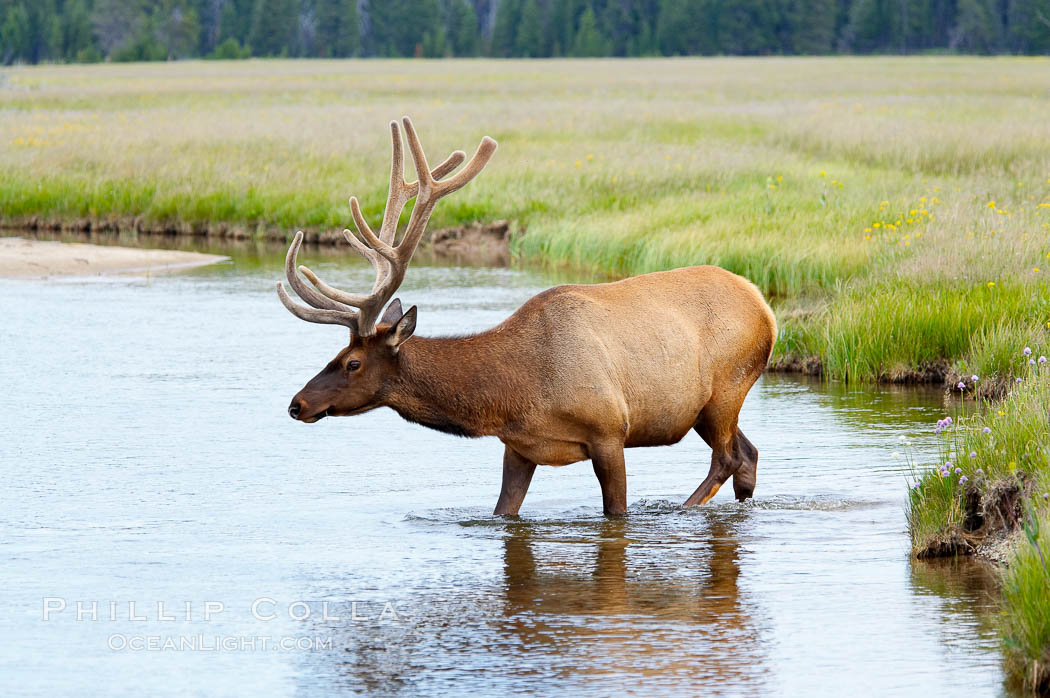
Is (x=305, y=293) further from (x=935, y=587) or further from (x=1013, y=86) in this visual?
(x=1013, y=86)

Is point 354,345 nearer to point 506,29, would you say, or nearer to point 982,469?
point 982,469

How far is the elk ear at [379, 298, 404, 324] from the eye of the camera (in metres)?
8.34

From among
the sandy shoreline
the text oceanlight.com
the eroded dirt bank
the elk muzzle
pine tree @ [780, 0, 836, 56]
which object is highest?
pine tree @ [780, 0, 836, 56]

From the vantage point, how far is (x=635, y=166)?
85.7 feet

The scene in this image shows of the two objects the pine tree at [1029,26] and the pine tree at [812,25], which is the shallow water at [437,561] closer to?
the pine tree at [1029,26]

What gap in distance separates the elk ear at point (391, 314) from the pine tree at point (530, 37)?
389 ft

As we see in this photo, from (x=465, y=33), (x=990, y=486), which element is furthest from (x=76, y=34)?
(x=990, y=486)

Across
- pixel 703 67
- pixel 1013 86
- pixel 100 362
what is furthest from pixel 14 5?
pixel 100 362

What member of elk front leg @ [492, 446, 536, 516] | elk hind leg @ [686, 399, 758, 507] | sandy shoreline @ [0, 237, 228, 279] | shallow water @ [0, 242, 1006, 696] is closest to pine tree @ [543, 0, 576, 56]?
sandy shoreline @ [0, 237, 228, 279]

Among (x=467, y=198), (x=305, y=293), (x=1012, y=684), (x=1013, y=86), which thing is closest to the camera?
(x=1012, y=684)

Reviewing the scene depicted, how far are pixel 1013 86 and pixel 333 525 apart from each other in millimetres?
48513

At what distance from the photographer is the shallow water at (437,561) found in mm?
6223

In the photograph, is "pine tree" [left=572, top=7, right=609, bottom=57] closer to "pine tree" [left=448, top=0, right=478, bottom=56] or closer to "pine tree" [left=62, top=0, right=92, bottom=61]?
"pine tree" [left=448, top=0, right=478, bottom=56]

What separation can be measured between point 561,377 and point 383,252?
120 cm
